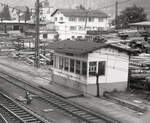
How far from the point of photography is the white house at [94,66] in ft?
75.2

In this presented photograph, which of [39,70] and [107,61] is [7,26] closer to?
[39,70]

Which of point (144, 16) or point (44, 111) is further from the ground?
point (144, 16)

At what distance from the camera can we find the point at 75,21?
79062mm

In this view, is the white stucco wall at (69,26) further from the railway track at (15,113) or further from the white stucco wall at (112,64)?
the railway track at (15,113)

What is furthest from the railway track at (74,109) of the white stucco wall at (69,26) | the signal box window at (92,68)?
the white stucco wall at (69,26)

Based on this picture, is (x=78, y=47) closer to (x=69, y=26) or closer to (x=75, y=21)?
(x=69, y=26)

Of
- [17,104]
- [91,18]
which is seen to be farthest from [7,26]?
[17,104]

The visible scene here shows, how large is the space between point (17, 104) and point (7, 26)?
65.0 metres

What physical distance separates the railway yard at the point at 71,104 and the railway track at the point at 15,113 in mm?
202

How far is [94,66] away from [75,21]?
56.8 m

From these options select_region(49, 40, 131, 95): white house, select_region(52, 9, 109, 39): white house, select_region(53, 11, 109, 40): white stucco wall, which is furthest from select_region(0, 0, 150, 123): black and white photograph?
select_region(52, 9, 109, 39): white house

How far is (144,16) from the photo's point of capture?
7138cm

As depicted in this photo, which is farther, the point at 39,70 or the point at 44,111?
the point at 39,70

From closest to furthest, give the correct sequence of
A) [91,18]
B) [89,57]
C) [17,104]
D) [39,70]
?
[17,104]
[89,57]
[39,70]
[91,18]
